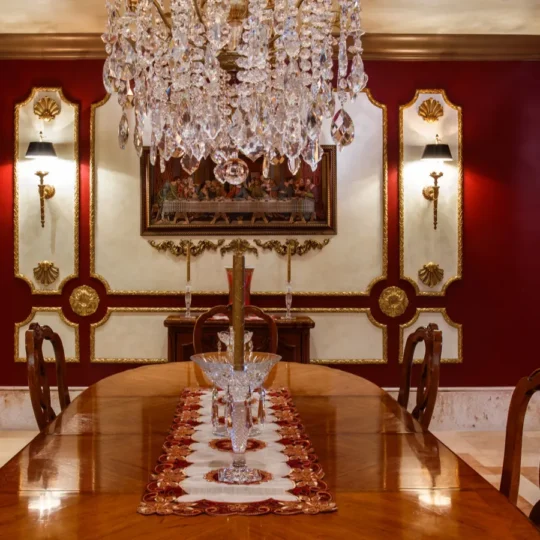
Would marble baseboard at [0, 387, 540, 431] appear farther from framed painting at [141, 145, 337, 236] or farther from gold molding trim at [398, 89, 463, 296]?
framed painting at [141, 145, 337, 236]

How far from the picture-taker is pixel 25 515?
4.78ft

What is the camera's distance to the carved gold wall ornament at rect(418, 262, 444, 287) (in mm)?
5273

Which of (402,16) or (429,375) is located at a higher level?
(402,16)

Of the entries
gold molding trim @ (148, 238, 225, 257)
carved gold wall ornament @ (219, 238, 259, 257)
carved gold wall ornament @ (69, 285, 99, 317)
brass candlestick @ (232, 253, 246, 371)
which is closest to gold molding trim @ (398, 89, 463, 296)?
carved gold wall ornament @ (219, 238, 259, 257)

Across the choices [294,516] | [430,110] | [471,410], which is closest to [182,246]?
[430,110]

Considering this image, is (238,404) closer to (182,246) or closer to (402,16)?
(182,246)

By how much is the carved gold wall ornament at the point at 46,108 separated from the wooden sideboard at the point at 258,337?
1.71m

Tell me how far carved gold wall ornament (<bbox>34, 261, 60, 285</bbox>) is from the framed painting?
698 millimetres

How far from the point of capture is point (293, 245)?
525cm

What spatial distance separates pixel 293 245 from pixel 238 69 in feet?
8.00

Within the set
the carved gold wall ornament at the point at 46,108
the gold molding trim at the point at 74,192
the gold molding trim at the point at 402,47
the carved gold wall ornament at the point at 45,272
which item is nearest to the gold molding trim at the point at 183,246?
the gold molding trim at the point at 74,192

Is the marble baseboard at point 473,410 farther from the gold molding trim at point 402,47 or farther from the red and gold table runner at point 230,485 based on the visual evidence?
the red and gold table runner at point 230,485

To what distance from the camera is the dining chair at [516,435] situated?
1788mm

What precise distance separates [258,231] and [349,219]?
2.15 feet
